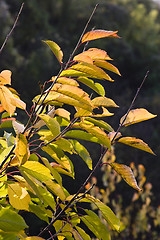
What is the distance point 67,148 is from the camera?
2.67ft

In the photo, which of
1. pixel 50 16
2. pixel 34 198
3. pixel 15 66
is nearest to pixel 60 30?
pixel 50 16

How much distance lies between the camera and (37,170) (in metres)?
0.76

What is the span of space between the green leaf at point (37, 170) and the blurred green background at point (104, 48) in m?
4.29

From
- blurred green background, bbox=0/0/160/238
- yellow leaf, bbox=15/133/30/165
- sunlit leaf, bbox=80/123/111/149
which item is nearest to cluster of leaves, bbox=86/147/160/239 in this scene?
blurred green background, bbox=0/0/160/238

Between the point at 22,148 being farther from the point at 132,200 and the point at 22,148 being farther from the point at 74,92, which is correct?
the point at 132,200

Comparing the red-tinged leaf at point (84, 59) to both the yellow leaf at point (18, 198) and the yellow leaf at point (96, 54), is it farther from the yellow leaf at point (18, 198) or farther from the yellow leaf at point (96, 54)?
the yellow leaf at point (18, 198)

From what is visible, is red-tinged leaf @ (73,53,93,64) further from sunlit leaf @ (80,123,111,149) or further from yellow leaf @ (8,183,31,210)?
yellow leaf @ (8,183,31,210)

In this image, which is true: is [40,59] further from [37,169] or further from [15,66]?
[37,169]

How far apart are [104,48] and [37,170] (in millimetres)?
12527

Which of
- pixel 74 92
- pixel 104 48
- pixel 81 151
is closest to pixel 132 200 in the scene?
pixel 81 151

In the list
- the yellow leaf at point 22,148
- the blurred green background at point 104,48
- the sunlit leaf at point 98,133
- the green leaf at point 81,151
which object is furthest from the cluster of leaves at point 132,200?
the yellow leaf at point 22,148

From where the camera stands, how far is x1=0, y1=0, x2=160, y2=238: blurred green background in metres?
7.02

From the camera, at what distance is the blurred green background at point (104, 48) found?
23.0 ft

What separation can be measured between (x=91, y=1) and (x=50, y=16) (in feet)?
7.98
